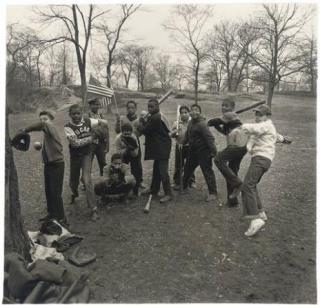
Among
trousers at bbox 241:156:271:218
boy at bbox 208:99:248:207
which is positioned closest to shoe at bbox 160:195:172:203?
boy at bbox 208:99:248:207

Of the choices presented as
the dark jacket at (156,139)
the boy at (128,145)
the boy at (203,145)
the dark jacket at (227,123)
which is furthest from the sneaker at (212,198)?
the boy at (128,145)

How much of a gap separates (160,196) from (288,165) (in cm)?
467

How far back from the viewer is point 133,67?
46938 mm

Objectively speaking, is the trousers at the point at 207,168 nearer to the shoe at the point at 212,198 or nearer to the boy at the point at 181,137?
the shoe at the point at 212,198

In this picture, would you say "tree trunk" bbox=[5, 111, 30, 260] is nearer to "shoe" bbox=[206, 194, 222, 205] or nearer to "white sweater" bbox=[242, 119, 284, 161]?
"white sweater" bbox=[242, 119, 284, 161]

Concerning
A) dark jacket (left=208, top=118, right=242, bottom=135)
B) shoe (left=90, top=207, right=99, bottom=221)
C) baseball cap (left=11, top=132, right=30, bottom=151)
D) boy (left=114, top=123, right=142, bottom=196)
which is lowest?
shoe (left=90, top=207, right=99, bottom=221)

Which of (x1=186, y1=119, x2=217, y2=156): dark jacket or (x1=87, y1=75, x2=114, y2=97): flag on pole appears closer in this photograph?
(x1=186, y1=119, x2=217, y2=156): dark jacket

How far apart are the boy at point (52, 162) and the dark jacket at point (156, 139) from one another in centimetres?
164

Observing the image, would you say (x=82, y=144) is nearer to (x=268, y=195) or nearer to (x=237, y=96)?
(x=268, y=195)

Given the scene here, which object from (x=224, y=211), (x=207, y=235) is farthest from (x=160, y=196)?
(x=207, y=235)

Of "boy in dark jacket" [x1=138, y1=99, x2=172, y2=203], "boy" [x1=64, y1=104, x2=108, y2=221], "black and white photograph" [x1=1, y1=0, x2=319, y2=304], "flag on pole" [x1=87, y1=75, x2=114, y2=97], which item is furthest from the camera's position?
"flag on pole" [x1=87, y1=75, x2=114, y2=97]

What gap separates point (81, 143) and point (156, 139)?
1353 millimetres

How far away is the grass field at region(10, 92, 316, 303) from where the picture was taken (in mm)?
3936

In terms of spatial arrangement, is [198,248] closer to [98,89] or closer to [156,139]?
[156,139]
